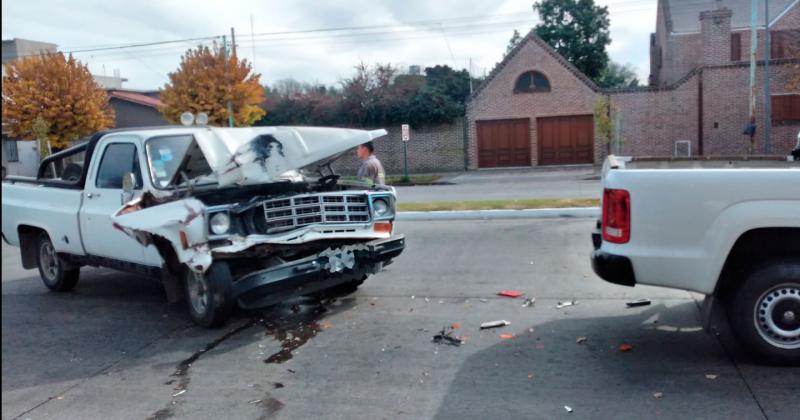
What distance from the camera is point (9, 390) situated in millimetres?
5211

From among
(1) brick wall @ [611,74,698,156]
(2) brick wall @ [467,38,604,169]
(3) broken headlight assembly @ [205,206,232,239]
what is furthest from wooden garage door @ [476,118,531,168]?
(3) broken headlight assembly @ [205,206,232,239]

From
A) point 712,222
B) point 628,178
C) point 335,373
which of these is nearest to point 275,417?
point 335,373

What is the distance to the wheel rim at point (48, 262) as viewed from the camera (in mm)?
8500

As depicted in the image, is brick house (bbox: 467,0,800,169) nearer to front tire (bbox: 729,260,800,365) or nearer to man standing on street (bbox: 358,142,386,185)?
man standing on street (bbox: 358,142,386,185)

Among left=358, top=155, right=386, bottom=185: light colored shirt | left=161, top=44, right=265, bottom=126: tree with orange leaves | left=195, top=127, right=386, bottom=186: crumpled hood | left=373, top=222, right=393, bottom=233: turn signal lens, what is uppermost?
left=161, top=44, right=265, bottom=126: tree with orange leaves

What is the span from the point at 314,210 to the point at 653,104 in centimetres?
2993

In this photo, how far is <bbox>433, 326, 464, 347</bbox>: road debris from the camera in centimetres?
593

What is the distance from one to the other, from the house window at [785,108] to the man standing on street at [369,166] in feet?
93.3

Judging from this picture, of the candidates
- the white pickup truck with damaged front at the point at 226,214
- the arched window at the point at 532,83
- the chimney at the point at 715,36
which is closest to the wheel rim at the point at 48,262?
the white pickup truck with damaged front at the point at 226,214

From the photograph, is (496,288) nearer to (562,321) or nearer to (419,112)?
(562,321)

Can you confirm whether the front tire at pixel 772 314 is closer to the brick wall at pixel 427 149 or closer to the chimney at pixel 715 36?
the chimney at pixel 715 36

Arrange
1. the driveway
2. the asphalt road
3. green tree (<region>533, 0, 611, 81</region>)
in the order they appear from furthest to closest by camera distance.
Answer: green tree (<region>533, 0, 611, 81</region>)
the driveway
the asphalt road

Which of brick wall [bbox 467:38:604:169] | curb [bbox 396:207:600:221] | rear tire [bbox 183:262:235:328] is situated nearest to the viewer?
rear tire [bbox 183:262:235:328]

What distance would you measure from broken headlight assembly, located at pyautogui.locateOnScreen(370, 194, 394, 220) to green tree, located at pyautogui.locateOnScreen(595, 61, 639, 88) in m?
38.8
